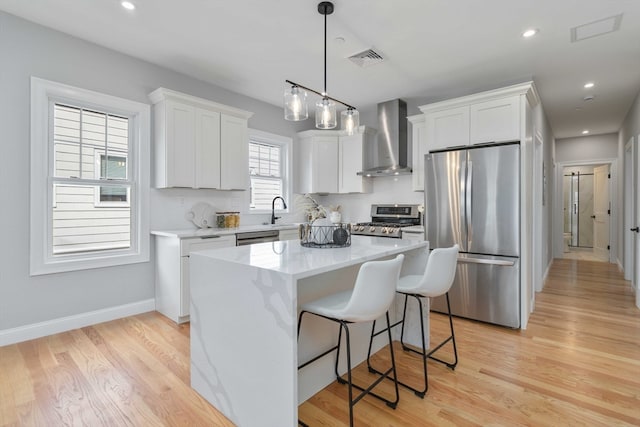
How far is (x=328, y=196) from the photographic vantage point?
5.75m

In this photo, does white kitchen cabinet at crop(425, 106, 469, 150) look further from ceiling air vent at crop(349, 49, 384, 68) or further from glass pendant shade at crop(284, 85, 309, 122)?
glass pendant shade at crop(284, 85, 309, 122)

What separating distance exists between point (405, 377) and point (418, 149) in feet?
9.66

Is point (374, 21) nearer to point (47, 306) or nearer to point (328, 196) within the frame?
point (328, 196)

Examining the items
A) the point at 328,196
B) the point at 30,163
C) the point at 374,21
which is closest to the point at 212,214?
the point at 30,163

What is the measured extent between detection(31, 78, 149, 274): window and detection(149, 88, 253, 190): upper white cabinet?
0.75 feet

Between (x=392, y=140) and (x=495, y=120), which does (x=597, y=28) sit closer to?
(x=495, y=120)

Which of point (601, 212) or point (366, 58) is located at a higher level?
point (366, 58)

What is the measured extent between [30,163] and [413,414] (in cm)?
355

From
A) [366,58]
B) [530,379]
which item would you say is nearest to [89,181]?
[366,58]

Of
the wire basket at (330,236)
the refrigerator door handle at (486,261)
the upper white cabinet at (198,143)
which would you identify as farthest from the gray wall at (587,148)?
the wire basket at (330,236)

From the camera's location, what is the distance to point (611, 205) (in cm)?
664

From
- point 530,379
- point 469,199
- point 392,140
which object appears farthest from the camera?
point 392,140

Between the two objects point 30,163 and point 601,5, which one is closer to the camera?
point 601,5

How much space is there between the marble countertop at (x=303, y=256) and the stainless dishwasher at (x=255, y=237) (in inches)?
52.1
